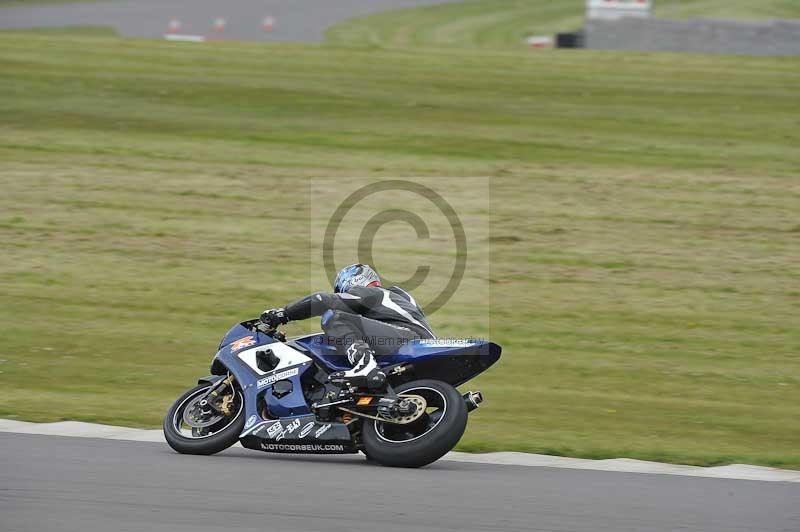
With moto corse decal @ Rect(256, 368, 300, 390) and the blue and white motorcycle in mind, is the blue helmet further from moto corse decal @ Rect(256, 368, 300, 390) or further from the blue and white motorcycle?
moto corse decal @ Rect(256, 368, 300, 390)

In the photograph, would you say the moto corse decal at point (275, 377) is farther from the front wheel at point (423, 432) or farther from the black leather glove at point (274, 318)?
the front wheel at point (423, 432)

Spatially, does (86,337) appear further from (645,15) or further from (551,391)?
(645,15)

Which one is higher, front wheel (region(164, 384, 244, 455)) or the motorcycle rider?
the motorcycle rider

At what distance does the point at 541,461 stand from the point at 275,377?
217cm

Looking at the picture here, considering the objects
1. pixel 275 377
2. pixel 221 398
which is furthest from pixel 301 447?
pixel 221 398

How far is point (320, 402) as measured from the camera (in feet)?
30.1

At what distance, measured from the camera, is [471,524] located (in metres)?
7.25

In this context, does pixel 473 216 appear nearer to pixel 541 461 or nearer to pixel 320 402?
pixel 541 461

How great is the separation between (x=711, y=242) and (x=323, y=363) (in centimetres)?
973

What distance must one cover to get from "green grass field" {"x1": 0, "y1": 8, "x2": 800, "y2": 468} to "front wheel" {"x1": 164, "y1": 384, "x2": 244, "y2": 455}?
64.3 inches

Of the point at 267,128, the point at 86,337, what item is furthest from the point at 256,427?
the point at 267,128

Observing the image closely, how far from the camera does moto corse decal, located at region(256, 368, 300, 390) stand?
934cm

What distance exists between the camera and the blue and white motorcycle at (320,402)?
868 centimetres

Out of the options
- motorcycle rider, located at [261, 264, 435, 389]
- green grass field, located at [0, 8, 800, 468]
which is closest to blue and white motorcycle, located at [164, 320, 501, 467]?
motorcycle rider, located at [261, 264, 435, 389]
